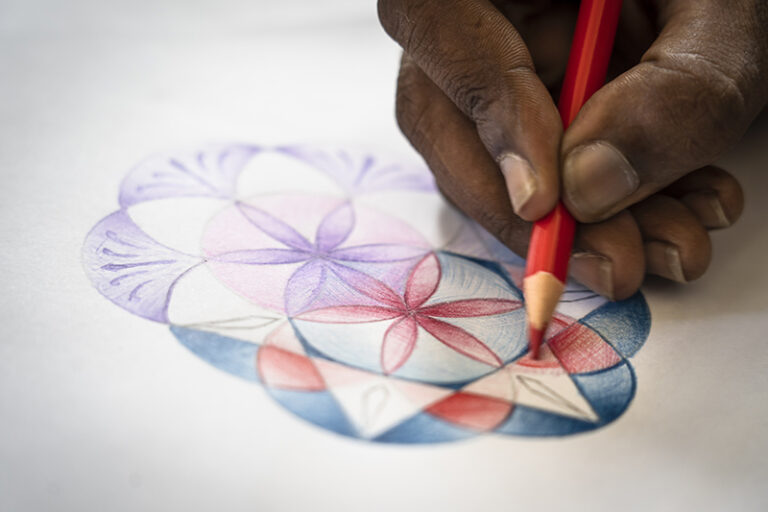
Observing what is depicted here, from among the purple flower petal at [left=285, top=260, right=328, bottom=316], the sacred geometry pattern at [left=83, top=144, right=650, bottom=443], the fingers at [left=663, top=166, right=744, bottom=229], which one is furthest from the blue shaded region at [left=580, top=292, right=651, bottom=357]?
the purple flower petal at [left=285, top=260, right=328, bottom=316]

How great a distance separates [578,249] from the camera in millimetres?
598

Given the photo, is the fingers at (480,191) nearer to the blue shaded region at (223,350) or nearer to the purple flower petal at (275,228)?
the purple flower petal at (275,228)

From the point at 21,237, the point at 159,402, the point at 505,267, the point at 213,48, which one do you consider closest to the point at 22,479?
the point at 159,402

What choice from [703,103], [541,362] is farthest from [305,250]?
[703,103]

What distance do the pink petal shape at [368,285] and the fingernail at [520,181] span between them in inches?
4.6

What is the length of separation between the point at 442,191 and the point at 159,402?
36 centimetres

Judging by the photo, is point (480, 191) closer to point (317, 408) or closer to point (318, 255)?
point (318, 255)

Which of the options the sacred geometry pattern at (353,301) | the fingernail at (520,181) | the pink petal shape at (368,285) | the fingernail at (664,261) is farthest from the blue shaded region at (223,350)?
the fingernail at (664,261)

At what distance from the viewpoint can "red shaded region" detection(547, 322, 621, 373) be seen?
52 cm

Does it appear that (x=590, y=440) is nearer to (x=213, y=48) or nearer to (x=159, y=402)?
(x=159, y=402)

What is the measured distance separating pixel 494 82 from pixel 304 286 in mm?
214

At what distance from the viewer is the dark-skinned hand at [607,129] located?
53cm

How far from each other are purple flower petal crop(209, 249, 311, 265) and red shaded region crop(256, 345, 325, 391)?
11 cm

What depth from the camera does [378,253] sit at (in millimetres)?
637
